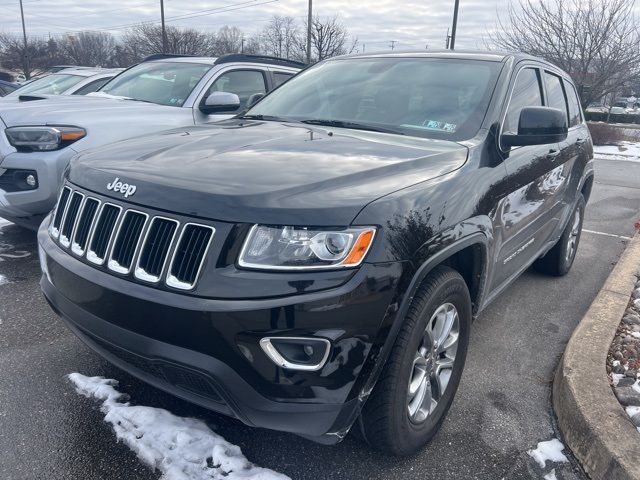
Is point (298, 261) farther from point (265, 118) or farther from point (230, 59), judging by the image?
→ point (230, 59)

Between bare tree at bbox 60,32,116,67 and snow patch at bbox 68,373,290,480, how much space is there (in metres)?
52.8

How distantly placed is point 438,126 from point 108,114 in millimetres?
3145

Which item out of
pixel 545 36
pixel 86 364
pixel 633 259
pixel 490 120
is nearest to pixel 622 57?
pixel 545 36

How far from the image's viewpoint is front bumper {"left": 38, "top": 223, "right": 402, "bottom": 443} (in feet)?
6.03

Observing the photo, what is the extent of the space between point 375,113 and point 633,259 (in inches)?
127

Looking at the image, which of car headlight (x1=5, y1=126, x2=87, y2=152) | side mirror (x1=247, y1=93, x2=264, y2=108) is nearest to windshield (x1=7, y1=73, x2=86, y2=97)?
car headlight (x1=5, y1=126, x2=87, y2=152)

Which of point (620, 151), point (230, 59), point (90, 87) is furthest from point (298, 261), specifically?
point (620, 151)

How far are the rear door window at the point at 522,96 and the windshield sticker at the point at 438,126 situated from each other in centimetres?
35

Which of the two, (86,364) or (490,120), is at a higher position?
(490,120)

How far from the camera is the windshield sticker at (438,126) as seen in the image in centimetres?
298

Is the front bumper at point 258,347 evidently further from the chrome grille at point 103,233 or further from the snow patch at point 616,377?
the snow patch at point 616,377

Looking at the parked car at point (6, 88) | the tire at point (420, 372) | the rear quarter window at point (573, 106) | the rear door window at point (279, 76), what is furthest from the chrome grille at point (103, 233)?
the parked car at point (6, 88)

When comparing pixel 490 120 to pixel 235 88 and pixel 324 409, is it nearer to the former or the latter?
pixel 324 409

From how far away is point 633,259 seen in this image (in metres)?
5.01
